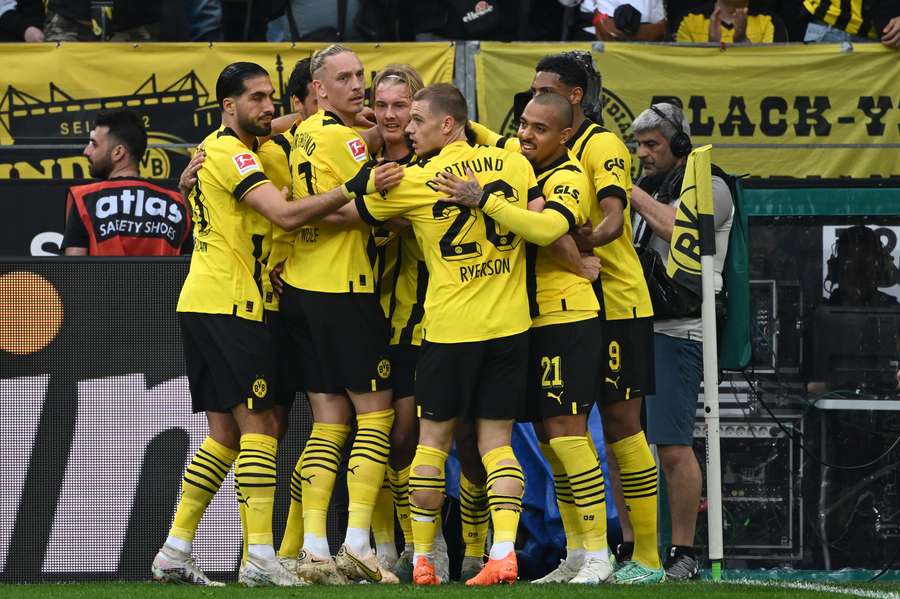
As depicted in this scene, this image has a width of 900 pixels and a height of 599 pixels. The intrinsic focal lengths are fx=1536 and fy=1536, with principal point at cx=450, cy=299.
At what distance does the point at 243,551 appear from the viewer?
24.9 ft

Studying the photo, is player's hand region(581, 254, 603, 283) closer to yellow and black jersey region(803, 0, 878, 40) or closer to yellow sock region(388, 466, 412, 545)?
yellow sock region(388, 466, 412, 545)

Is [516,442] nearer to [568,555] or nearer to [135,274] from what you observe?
[568,555]

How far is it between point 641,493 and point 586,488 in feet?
1.35

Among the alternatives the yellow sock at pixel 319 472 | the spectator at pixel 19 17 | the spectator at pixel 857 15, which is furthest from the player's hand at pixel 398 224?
the spectator at pixel 19 17

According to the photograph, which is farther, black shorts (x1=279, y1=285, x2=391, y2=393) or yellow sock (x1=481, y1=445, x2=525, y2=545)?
black shorts (x1=279, y1=285, x2=391, y2=393)

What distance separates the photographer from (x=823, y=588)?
6.86 m

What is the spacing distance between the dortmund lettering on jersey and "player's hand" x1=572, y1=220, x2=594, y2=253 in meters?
0.18

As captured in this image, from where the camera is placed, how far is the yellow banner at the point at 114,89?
396 inches

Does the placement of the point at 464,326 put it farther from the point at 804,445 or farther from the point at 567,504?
the point at 804,445

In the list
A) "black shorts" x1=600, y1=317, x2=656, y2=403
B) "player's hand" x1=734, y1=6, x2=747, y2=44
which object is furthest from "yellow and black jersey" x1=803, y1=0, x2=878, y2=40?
"black shorts" x1=600, y1=317, x2=656, y2=403

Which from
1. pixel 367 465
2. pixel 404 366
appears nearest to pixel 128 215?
pixel 404 366

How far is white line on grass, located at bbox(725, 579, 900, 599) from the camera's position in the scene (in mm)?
6400

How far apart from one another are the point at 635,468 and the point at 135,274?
277cm

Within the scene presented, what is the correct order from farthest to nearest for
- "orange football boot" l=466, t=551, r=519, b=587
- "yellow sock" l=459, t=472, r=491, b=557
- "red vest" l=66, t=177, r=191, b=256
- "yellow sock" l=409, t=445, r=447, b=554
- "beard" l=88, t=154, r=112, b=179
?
"beard" l=88, t=154, r=112, b=179 → "red vest" l=66, t=177, r=191, b=256 → "yellow sock" l=459, t=472, r=491, b=557 → "yellow sock" l=409, t=445, r=447, b=554 → "orange football boot" l=466, t=551, r=519, b=587
